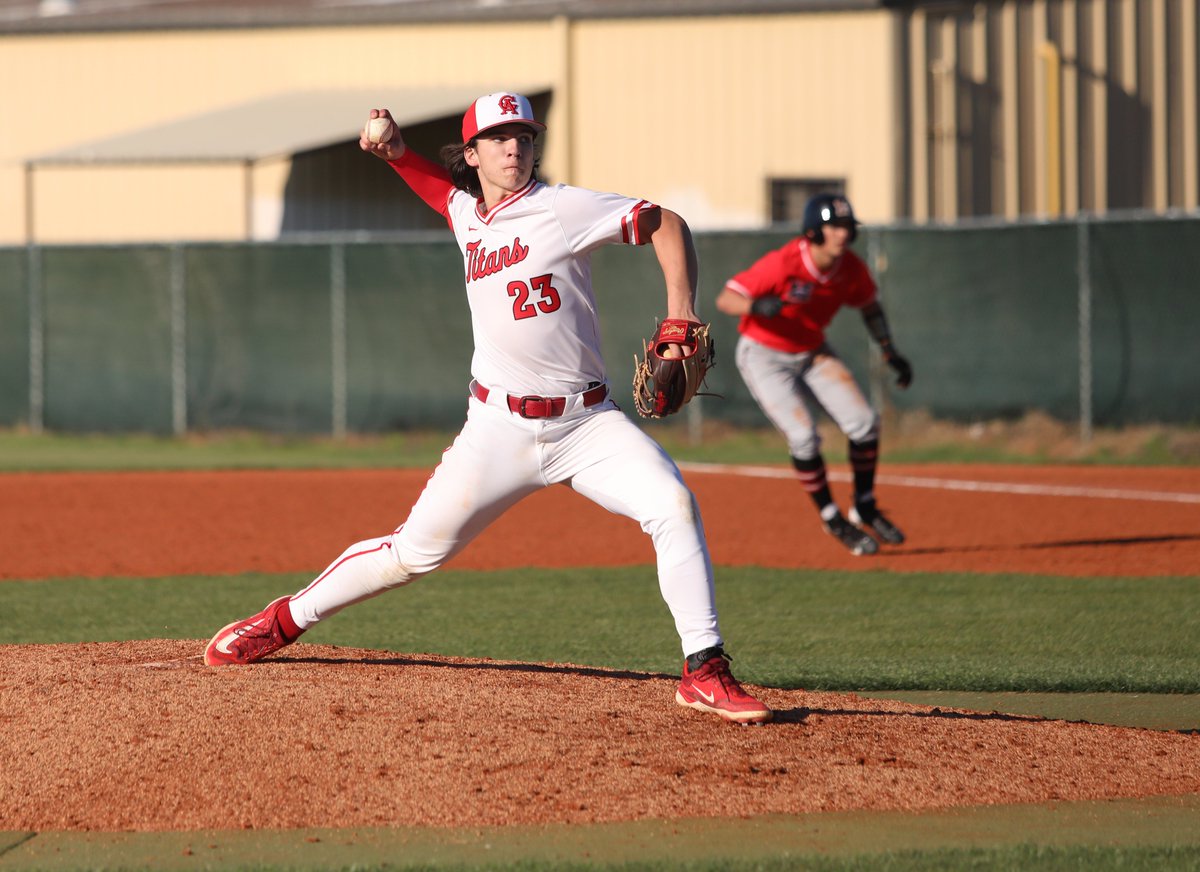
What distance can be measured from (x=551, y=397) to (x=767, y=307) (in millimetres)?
4293

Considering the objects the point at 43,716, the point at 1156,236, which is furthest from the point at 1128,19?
the point at 43,716

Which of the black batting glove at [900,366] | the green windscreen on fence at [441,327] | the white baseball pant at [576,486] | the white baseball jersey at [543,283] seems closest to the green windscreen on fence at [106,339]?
the green windscreen on fence at [441,327]

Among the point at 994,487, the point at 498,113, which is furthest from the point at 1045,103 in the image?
the point at 498,113

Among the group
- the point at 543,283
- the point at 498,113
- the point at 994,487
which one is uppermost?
the point at 498,113

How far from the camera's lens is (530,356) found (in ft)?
16.8

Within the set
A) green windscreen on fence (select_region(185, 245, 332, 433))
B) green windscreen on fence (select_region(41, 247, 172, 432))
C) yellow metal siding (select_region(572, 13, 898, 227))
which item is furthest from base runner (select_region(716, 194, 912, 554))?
yellow metal siding (select_region(572, 13, 898, 227))

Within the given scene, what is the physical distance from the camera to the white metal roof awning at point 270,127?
68.3 ft

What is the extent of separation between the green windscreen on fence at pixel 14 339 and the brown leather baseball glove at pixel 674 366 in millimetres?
15492

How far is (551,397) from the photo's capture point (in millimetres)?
5113

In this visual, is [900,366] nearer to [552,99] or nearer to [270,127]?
[552,99]

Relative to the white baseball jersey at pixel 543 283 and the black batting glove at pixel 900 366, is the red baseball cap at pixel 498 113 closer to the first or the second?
the white baseball jersey at pixel 543 283

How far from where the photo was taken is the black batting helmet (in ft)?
30.7

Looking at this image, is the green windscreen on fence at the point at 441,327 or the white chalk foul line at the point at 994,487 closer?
the white chalk foul line at the point at 994,487

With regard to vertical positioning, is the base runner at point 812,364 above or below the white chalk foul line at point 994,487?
above
